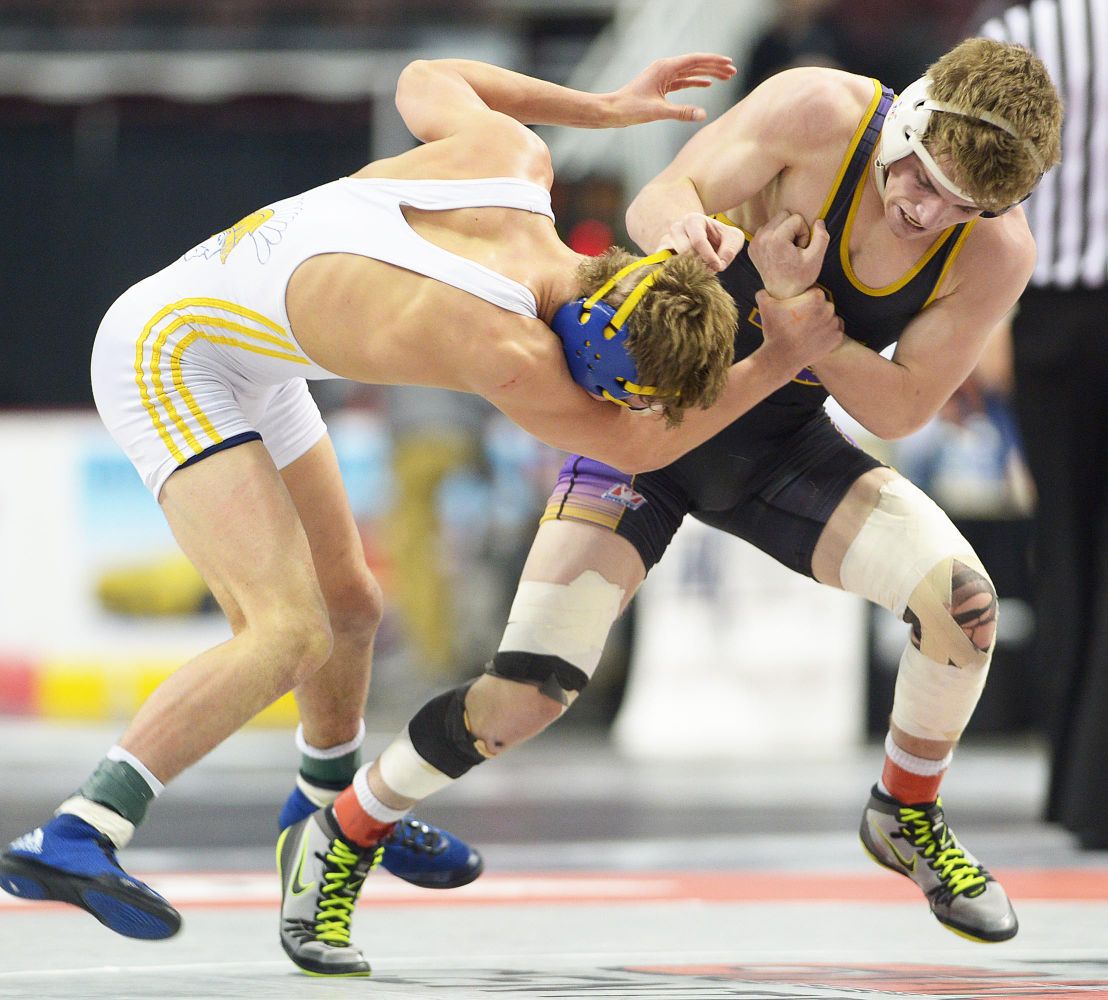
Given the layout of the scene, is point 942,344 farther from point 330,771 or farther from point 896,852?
point 330,771

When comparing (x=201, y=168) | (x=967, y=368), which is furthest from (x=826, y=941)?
(x=201, y=168)

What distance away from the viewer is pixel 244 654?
3113mm

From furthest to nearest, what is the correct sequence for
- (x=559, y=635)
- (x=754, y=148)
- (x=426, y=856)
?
(x=426, y=856) → (x=559, y=635) → (x=754, y=148)

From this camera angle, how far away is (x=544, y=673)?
11.4 feet

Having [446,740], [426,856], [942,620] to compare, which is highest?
[942,620]

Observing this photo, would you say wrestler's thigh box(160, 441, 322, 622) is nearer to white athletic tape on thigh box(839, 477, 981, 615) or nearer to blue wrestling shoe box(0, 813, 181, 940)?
blue wrestling shoe box(0, 813, 181, 940)

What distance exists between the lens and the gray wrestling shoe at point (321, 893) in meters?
3.36

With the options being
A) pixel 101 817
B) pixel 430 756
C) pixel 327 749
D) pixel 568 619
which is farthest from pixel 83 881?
pixel 568 619

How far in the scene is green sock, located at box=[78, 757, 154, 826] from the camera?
3049 mm

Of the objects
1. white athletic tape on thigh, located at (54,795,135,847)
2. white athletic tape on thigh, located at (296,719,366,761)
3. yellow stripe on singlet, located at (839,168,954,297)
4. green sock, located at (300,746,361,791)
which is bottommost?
green sock, located at (300,746,361,791)

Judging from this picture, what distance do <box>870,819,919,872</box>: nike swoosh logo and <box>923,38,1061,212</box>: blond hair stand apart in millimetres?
1231

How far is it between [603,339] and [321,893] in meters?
1.20

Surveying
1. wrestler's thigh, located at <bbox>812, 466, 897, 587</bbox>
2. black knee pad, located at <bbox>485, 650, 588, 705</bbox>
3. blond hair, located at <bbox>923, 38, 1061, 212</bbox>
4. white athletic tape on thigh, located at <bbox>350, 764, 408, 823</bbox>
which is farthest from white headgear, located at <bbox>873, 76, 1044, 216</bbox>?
white athletic tape on thigh, located at <bbox>350, 764, 408, 823</bbox>

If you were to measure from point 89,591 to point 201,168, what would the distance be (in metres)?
4.38
